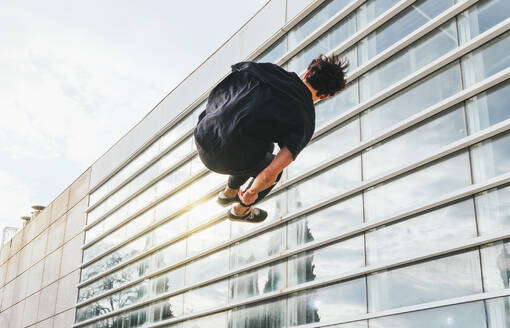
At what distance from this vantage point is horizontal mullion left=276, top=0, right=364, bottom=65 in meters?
11.4

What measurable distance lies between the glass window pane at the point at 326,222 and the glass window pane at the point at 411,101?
1.21 metres

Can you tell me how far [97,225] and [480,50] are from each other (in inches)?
611

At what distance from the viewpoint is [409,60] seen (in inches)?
393

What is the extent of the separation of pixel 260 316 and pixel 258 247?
1.40 metres

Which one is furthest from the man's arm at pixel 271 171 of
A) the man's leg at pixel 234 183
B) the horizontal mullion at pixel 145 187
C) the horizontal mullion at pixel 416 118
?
the horizontal mullion at pixel 145 187

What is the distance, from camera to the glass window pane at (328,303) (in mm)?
9609

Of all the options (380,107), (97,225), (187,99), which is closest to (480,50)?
(380,107)

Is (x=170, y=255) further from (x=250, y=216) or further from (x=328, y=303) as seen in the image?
(x=250, y=216)

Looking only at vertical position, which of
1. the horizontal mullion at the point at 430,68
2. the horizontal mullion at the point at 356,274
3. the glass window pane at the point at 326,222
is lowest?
the horizontal mullion at the point at 356,274

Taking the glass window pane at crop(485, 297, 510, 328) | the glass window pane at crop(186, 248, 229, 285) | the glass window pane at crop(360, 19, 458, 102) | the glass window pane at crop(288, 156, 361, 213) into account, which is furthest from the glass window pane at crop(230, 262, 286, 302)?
the glass window pane at crop(485, 297, 510, 328)

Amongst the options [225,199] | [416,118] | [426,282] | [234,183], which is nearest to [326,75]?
[234,183]

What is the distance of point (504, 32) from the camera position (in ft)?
27.6

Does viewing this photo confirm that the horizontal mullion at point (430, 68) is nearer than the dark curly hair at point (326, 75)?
No

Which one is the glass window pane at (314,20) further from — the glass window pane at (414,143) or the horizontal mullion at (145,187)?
the horizontal mullion at (145,187)
